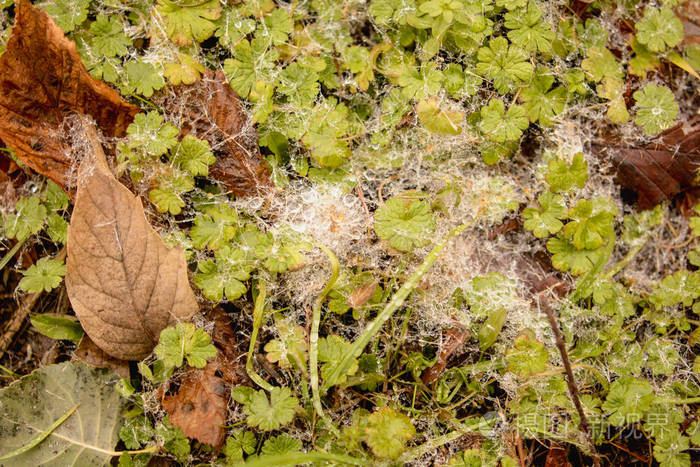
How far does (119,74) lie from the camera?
2.41 meters

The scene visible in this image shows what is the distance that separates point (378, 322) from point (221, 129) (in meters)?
1.19

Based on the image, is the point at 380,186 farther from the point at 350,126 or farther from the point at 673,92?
the point at 673,92

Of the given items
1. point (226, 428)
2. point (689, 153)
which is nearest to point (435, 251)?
point (226, 428)

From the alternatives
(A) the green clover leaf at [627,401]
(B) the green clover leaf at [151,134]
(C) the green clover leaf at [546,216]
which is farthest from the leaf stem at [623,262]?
(B) the green clover leaf at [151,134]

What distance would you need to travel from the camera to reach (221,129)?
240 cm

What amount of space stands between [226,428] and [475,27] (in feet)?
7.36

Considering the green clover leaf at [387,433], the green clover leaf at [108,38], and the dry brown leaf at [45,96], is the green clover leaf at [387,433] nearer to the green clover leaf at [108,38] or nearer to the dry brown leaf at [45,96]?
the dry brown leaf at [45,96]

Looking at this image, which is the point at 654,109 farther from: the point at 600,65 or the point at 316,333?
the point at 316,333

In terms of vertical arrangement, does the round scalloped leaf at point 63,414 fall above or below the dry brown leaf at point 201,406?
below

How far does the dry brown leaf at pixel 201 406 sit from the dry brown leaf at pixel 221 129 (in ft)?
2.88

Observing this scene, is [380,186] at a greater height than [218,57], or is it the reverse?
[218,57]

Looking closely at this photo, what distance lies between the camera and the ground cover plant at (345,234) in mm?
2143

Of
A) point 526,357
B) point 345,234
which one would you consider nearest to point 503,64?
point 345,234

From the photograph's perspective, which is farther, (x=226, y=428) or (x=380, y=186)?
(x=380, y=186)
